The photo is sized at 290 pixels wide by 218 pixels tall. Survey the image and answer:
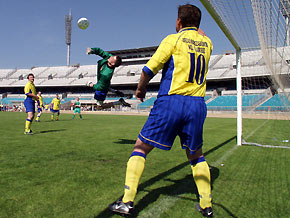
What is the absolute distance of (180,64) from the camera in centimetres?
242

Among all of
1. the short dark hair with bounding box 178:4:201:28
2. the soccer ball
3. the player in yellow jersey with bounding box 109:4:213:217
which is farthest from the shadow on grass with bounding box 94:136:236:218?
the soccer ball

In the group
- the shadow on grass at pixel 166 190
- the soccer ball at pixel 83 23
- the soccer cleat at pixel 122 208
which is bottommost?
the shadow on grass at pixel 166 190

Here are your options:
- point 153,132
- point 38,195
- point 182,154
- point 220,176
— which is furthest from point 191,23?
point 182,154

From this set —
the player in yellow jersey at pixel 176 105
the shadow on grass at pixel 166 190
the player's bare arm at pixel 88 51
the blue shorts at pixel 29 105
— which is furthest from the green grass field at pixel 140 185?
the blue shorts at pixel 29 105

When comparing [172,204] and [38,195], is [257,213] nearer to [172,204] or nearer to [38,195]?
[172,204]

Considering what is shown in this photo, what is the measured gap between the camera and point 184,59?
242 centimetres

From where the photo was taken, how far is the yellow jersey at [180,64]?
2365mm

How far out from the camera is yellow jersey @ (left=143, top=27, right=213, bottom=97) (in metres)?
2.37

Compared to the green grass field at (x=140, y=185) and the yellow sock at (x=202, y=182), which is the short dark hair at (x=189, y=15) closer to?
the yellow sock at (x=202, y=182)

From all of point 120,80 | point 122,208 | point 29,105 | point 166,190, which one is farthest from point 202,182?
point 120,80

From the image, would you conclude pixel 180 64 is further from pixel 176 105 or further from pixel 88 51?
pixel 88 51

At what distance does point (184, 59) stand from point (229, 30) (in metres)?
3.47

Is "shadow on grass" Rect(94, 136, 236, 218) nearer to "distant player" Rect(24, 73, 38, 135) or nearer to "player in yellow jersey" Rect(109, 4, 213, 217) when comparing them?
"player in yellow jersey" Rect(109, 4, 213, 217)

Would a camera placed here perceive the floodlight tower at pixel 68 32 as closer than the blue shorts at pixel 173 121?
No
